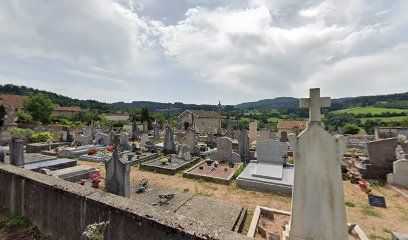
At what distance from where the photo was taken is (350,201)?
275 inches

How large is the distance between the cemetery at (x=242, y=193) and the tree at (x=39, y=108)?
128 ft

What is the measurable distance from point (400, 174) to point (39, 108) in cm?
5236

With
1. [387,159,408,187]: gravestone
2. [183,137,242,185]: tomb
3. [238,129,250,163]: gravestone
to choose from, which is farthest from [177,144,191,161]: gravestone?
[387,159,408,187]: gravestone

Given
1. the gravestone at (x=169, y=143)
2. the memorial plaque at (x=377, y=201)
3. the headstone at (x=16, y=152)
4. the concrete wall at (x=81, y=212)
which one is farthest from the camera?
the gravestone at (x=169, y=143)

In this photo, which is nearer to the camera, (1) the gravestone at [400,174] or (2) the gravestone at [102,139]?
(1) the gravestone at [400,174]

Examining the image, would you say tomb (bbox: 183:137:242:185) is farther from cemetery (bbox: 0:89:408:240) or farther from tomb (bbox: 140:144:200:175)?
tomb (bbox: 140:144:200:175)

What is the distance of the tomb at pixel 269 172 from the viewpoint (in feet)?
25.1

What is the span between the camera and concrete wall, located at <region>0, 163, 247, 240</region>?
226 centimetres

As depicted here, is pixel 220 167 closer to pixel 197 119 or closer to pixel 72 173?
pixel 72 173

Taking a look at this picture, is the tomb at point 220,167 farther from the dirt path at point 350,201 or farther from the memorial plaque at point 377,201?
the memorial plaque at point 377,201

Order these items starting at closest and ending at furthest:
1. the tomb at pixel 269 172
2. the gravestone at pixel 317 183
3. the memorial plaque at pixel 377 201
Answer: the gravestone at pixel 317 183, the memorial plaque at pixel 377 201, the tomb at pixel 269 172

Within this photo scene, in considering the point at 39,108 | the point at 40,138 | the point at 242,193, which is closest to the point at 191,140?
the point at 242,193

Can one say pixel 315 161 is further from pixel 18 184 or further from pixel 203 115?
pixel 203 115

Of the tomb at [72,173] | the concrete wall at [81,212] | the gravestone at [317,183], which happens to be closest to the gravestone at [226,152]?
the tomb at [72,173]
